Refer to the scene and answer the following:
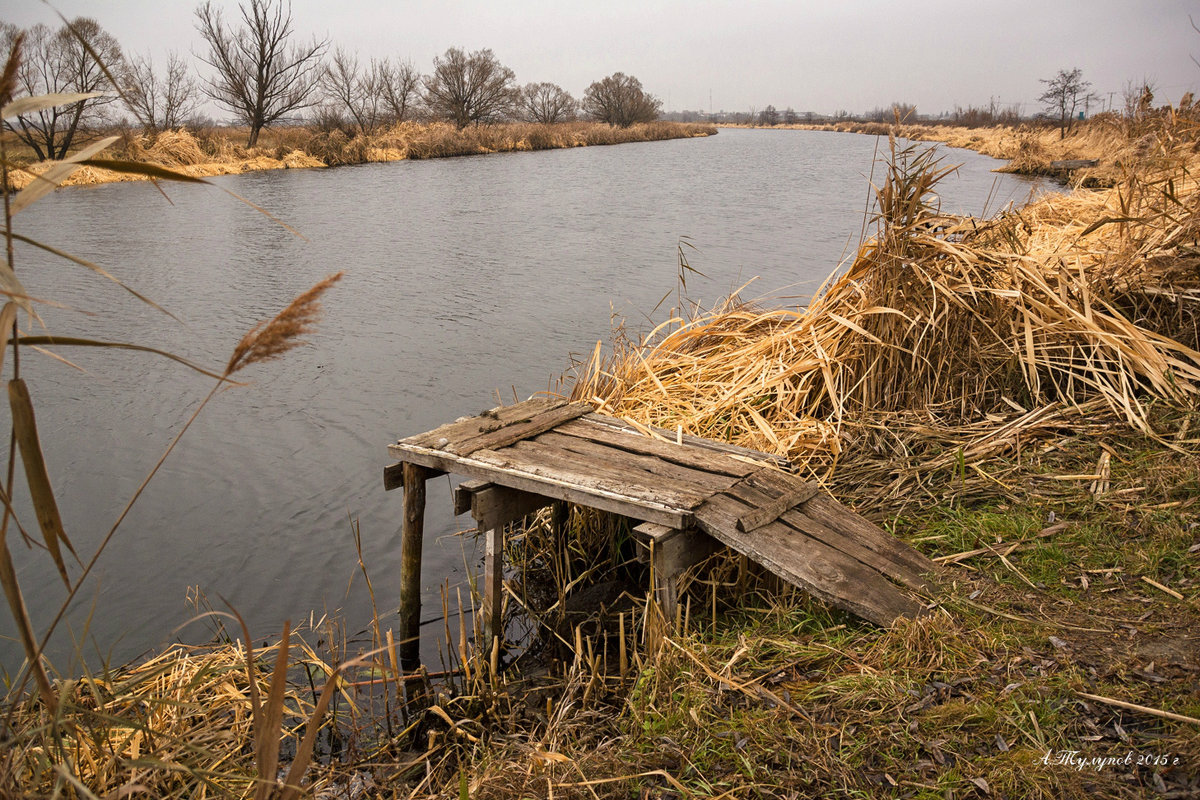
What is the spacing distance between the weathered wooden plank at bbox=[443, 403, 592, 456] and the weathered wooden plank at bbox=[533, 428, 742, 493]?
74 millimetres

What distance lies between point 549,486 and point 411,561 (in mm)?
1041

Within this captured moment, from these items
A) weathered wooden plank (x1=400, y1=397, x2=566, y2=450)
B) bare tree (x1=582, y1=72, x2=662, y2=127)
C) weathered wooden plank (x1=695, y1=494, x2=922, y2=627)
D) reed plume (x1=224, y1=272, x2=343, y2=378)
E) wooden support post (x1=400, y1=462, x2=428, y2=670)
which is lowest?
wooden support post (x1=400, y1=462, x2=428, y2=670)

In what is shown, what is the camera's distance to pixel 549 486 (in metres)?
3.25

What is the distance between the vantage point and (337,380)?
7961 mm

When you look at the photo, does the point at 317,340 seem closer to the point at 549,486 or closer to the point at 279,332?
the point at 549,486

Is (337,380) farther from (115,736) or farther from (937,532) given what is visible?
(937,532)

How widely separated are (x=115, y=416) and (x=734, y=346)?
5.38 meters

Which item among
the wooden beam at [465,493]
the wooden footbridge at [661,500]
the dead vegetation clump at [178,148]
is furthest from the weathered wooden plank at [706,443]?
the dead vegetation clump at [178,148]

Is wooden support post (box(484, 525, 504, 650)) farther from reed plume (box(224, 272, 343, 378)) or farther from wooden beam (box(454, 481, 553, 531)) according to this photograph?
reed plume (box(224, 272, 343, 378))

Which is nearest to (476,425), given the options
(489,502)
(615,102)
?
(489,502)

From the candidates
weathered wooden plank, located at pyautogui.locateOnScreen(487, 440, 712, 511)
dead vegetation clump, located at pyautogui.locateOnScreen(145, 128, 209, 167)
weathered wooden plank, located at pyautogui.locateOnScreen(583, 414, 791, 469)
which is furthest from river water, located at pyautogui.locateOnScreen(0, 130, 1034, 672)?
dead vegetation clump, located at pyautogui.locateOnScreen(145, 128, 209, 167)

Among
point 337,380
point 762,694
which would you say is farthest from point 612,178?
point 762,694

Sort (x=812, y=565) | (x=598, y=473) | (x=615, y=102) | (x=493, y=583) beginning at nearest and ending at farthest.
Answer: (x=812, y=565) → (x=598, y=473) → (x=493, y=583) → (x=615, y=102)

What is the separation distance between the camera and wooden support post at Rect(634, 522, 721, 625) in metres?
2.98
